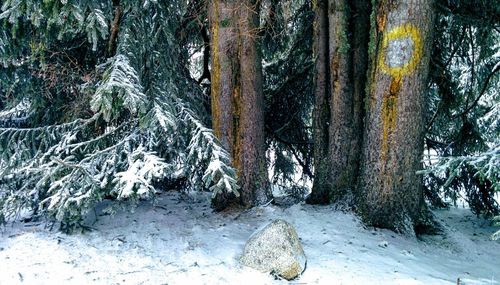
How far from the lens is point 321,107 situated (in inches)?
242

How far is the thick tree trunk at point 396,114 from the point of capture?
5.11 metres

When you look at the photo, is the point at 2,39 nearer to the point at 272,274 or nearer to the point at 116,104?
the point at 116,104

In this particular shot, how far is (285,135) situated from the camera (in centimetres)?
780

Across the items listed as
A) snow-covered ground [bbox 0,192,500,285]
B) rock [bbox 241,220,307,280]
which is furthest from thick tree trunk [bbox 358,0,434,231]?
rock [bbox 241,220,307,280]

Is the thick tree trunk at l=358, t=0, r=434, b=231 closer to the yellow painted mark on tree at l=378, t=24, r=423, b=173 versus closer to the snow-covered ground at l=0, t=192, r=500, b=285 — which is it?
the yellow painted mark on tree at l=378, t=24, r=423, b=173

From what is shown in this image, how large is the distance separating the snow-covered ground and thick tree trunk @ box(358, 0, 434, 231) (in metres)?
0.36

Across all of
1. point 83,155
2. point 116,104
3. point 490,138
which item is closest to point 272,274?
point 116,104

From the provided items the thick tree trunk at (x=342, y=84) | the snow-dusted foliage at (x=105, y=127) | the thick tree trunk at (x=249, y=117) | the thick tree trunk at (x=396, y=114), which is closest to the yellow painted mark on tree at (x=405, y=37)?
the thick tree trunk at (x=396, y=114)

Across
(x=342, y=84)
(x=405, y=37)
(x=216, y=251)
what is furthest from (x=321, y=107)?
(x=216, y=251)

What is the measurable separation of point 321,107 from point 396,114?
117cm

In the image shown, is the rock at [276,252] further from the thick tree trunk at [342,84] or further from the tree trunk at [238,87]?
the thick tree trunk at [342,84]

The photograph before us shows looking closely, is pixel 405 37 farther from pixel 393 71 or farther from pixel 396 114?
pixel 396 114

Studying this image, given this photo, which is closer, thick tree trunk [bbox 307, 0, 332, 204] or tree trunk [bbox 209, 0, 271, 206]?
tree trunk [bbox 209, 0, 271, 206]

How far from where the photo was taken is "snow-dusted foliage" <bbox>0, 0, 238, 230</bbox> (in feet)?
14.7
